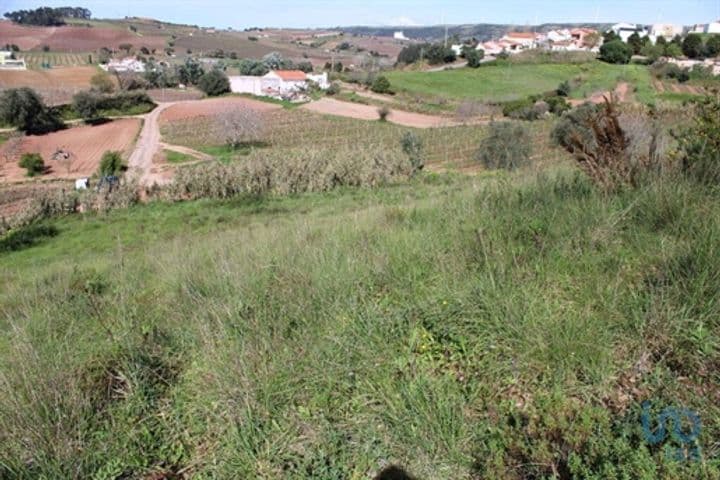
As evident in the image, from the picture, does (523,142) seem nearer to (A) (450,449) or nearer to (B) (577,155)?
(B) (577,155)

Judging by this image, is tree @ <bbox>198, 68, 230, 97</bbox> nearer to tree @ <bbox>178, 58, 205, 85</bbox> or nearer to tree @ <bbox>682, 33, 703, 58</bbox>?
tree @ <bbox>178, 58, 205, 85</bbox>

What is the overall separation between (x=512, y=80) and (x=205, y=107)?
43946 millimetres

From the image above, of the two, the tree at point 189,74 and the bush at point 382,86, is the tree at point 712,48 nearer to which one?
the bush at point 382,86

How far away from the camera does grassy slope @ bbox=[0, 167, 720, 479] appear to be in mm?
2111

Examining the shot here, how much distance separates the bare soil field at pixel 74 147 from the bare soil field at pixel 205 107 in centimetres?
446

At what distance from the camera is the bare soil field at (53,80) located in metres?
65.5

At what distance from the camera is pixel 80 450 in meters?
2.19

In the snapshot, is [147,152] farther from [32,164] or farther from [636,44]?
[636,44]

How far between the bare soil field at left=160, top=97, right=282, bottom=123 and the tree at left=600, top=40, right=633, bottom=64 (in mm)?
53311

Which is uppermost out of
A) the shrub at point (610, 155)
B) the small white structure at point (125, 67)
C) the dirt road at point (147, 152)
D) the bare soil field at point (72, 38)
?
the bare soil field at point (72, 38)

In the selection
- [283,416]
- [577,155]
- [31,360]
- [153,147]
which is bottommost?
[153,147]

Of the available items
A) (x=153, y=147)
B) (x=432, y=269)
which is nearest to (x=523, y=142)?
(x=432, y=269)

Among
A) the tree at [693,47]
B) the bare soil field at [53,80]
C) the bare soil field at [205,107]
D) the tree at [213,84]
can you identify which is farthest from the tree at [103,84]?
the tree at [693,47]

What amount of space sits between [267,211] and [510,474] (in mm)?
19661
